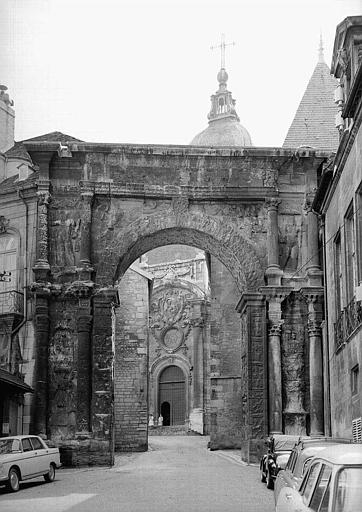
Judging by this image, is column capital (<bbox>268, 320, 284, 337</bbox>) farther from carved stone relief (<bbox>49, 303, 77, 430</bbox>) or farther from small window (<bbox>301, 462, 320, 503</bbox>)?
small window (<bbox>301, 462, 320, 503</bbox>)

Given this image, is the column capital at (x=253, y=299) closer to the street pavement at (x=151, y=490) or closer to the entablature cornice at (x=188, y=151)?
the entablature cornice at (x=188, y=151)

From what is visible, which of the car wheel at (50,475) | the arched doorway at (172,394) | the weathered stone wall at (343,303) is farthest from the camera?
the arched doorway at (172,394)

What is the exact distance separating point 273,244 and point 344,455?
17.6 metres

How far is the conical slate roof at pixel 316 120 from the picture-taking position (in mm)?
27544

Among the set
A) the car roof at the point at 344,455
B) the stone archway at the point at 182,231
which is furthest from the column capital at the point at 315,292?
the car roof at the point at 344,455

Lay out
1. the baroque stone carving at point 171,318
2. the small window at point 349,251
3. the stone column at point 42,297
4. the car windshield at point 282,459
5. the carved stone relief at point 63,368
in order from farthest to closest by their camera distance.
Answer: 1. the baroque stone carving at point 171,318
2. the carved stone relief at point 63,368
3. the stone column at point 42,297
4. the small window at point 349,251
5. the car windshield at point 282,459

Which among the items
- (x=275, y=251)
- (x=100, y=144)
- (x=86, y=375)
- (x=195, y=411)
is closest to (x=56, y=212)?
(x=100, y=144)

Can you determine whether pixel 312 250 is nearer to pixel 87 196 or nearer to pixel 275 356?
pixel 275 356

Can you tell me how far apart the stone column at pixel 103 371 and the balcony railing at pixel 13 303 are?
206 cm

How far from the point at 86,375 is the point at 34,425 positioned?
5.70ft

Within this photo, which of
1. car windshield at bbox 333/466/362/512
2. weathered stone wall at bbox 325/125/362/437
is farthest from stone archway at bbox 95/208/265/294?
car windshield at bbox 333/466/362/512

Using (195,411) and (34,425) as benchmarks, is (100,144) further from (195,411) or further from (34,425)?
(195,411)

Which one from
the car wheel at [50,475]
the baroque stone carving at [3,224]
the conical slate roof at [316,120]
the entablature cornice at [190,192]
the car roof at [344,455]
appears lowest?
the car wheel at [50,475]

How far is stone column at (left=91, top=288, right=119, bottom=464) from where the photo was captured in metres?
21.8
